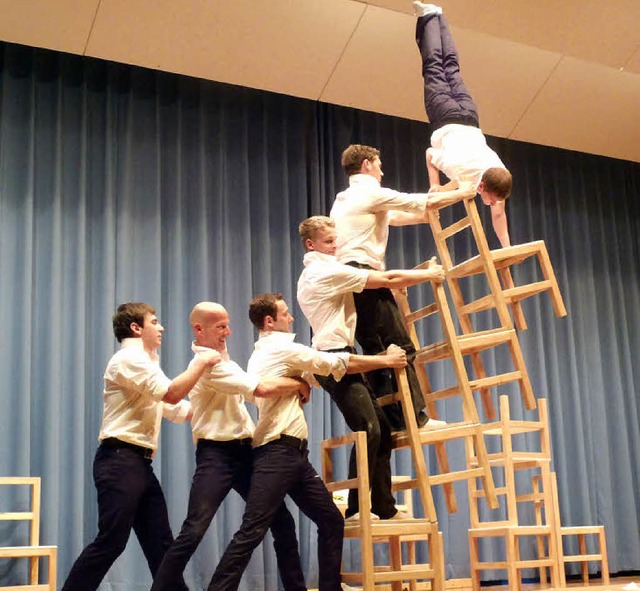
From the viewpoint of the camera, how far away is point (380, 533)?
3506 millimetres

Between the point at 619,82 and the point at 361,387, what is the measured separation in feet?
15.1

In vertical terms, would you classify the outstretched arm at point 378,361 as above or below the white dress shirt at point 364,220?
below

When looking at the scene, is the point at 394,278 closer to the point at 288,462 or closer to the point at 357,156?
the point at 357,156

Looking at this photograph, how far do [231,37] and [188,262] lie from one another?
1.56m

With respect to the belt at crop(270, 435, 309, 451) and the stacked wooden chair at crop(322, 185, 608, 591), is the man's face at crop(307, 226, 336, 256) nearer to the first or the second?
the stacked wooden chair at crop(322, 185, 608, 591)

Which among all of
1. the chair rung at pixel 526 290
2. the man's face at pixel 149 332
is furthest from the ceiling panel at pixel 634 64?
the man's face at pixel 149 332

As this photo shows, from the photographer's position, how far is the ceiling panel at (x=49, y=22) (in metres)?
5.43

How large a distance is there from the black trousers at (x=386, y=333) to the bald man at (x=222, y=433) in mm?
424

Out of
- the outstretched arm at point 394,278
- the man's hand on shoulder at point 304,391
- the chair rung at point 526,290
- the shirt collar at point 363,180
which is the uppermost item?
the shirt collar at point 363,180

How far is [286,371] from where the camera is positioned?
3.55 metres

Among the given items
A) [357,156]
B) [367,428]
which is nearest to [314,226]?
[357,156]

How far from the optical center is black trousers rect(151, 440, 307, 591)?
3248mm

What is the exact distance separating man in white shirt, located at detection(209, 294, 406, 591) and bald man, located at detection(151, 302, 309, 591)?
8cm

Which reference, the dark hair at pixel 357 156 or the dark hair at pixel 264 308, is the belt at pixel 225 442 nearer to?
the dark hair at pixel 264 308
